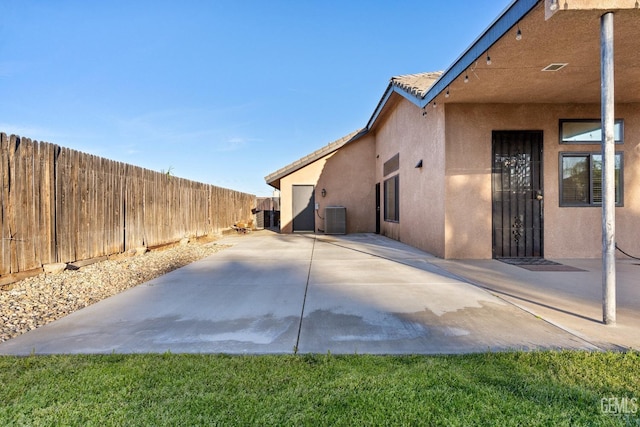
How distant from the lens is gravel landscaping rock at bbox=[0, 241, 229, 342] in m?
3.25

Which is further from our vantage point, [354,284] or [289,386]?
[354,284]

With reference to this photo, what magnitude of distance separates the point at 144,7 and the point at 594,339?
36.3ft

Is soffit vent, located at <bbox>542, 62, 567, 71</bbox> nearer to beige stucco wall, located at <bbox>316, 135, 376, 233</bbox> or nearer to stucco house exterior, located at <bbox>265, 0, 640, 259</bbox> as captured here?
stucco house exterior, located at <bbox>265, 0, 640, 259</bbox>

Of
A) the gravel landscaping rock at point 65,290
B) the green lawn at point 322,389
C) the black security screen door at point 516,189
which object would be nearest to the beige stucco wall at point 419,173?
the black security screen door at point 516,189

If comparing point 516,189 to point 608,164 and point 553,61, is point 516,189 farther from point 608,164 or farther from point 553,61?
point 608,164

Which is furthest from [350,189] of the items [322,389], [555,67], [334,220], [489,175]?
[322,389]

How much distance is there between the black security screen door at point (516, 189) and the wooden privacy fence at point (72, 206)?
8589 millimetres

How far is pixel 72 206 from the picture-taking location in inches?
217

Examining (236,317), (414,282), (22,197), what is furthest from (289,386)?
(22,197)

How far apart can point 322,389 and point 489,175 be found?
252 inches

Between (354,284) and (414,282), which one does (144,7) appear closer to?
(354,284)

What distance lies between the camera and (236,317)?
327cm

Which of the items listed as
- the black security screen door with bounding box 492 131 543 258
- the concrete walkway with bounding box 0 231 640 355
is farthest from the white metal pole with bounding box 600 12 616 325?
the black security screen door with bounding box 492 131 543 258

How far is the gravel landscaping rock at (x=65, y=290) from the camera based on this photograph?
3.25 m
